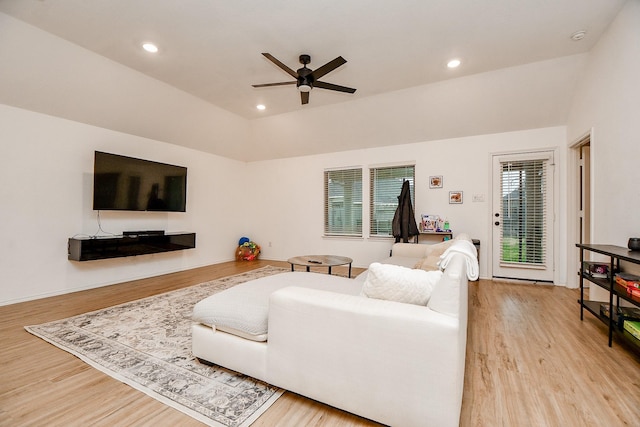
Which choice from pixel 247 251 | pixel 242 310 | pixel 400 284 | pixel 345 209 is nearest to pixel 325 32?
pixel 400 284

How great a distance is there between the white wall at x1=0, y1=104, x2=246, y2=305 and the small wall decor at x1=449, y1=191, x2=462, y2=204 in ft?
16.9

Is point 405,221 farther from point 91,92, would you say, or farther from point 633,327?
point 91,92

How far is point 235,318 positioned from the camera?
5.70 ft

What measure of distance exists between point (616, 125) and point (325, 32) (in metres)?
3.09

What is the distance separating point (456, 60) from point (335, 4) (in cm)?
182

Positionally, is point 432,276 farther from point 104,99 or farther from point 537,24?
point 104,99

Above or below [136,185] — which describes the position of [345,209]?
below

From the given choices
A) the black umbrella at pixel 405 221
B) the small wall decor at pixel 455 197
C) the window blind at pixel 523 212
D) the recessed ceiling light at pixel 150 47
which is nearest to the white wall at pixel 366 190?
the small wall decor at pixel 455 197

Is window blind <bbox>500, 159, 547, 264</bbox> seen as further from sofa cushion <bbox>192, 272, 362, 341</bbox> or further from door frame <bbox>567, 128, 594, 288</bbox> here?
sofa cushion <bbox>192, 272, 362, 341</bbox>

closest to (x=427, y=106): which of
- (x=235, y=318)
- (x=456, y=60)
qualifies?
(x=456, y=60)

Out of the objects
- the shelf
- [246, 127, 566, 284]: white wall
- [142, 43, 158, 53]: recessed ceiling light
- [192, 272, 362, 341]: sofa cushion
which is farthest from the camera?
[246, 127, 566, 284]: white wall

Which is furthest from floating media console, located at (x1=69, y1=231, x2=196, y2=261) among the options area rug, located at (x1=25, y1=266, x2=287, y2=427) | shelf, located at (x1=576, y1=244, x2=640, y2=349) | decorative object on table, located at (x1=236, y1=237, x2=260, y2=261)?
shelf, located at (x1=576, y1=244, x2=640, y2=349)

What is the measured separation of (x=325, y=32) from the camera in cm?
282

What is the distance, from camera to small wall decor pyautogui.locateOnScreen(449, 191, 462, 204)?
4.75 m
